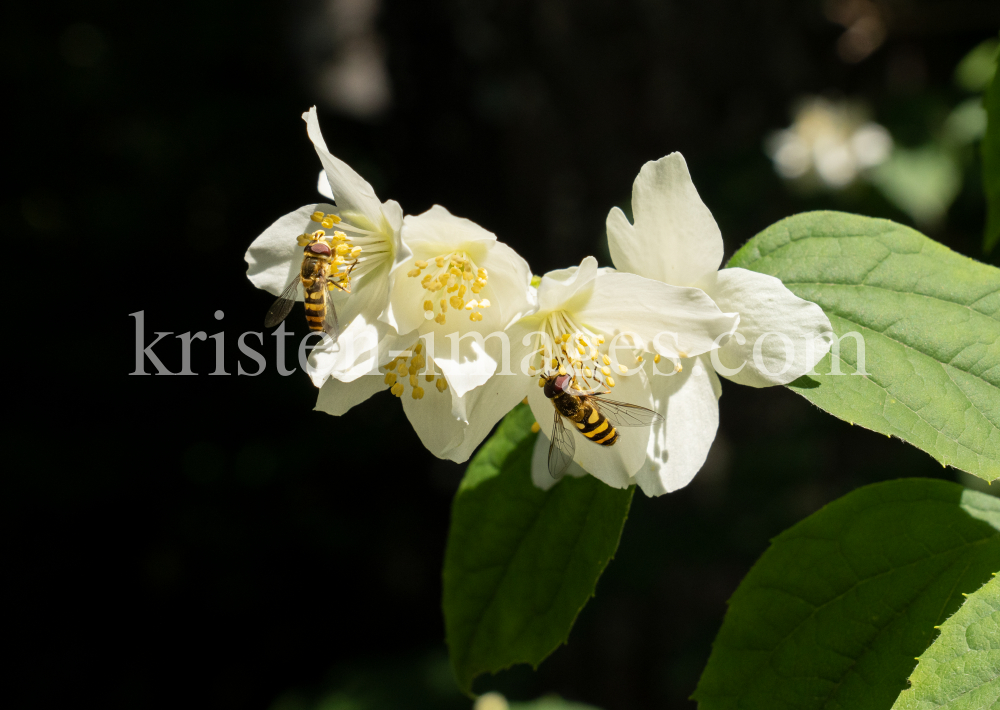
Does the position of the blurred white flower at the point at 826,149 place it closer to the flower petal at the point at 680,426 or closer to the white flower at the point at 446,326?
the flower petal at the point at 680,426

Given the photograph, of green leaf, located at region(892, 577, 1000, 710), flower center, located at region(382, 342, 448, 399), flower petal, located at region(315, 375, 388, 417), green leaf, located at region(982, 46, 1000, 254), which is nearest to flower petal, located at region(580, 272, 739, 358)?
flower center, located at region(382, 342, 448, 399)

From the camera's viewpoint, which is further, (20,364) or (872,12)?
(872,12)

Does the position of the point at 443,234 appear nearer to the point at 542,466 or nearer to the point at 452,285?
the point at 452,285

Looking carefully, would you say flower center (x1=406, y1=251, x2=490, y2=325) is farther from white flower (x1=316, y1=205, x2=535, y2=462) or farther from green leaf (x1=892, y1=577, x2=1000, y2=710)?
green leaf (x1=892, y1=577, x2=1000, y2=710)

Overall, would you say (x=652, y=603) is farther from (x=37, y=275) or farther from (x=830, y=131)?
(x=37, y=275)

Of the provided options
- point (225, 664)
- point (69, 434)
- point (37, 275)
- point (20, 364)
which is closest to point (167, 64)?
point (37, 275)

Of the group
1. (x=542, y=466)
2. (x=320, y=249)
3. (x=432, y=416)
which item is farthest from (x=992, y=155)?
(x=320, y=249)

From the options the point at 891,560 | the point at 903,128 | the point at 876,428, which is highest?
the point at 903,128
